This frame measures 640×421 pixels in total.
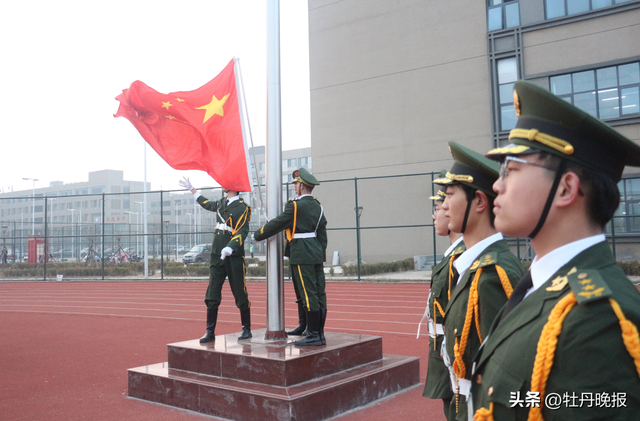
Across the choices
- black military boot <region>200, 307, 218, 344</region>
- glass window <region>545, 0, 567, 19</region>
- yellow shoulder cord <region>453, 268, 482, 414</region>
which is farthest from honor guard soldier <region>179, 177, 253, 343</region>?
glass window <region>545, 0, 567, 19</region>

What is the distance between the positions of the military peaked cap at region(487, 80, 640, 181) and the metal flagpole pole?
14.7ft

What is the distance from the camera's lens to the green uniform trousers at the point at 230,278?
20.5ft

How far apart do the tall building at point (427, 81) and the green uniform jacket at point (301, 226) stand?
14561 millimetres

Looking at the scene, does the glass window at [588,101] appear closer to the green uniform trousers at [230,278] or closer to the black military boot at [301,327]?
the black military boot at [301,327]

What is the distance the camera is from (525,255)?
18.7m

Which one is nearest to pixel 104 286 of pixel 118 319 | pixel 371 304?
pixel 118 319

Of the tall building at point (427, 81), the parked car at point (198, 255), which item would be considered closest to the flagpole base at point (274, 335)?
the tall building at point (427, 81)

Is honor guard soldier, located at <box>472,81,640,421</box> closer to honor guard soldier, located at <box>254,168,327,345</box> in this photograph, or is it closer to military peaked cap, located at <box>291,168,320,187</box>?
honor guard soldier, located at <box>254,168,327,345</box>

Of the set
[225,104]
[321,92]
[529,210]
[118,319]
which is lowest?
[118,319]

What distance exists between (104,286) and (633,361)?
20.2 meters

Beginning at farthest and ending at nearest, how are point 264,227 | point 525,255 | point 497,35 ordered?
point 497,35, point 525,255, point 264,227

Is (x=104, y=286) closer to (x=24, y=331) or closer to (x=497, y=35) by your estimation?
(x=24, y=331)

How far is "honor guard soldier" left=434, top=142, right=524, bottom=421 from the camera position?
7.40 feet

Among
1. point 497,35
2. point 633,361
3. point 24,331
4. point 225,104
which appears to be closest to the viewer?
point 633,361
